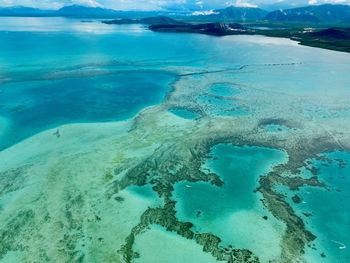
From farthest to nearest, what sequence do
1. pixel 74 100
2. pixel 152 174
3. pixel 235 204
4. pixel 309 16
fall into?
pixel 309 16 → pixel 74 100 → pixel 152 174 → pixel 235 204

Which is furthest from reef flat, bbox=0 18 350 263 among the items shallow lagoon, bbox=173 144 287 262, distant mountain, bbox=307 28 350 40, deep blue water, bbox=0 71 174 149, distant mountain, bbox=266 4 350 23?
distant mountain, bbox=266 4 350 23

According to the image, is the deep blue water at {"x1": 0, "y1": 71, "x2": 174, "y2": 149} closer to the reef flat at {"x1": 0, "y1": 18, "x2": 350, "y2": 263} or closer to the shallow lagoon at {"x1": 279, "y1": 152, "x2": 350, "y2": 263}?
the reef flat at {"x1": 0, "y1": 18, "x2": 350, "y2": 263}

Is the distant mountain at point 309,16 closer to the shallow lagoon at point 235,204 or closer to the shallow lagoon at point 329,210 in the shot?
the shallow lagoon at point 329,210

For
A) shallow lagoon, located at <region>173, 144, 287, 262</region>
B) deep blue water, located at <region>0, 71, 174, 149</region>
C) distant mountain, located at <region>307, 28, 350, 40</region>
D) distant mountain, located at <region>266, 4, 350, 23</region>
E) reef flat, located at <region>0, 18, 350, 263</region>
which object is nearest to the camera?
reef flat, located at <region>0, 18, 350, 263</region>

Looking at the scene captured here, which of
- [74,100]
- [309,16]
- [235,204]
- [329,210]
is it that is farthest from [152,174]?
[309,16]

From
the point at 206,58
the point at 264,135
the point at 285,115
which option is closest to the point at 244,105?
the point at 285,115

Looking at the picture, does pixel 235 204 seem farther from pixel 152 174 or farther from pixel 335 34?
pixel 335 34
